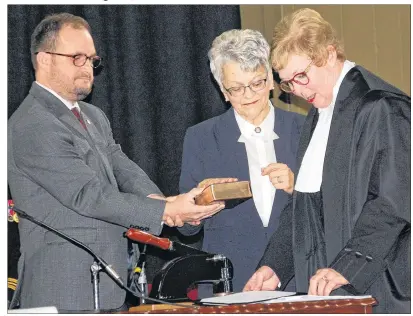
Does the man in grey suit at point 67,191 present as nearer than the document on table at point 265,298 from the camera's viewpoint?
No

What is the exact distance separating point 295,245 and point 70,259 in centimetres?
85

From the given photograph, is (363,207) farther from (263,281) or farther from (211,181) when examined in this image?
(211,181)

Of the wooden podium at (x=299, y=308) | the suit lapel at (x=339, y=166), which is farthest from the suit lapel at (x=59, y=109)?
the wooden podium at (x=299, y=308)

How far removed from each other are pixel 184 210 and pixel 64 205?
0.48 metres

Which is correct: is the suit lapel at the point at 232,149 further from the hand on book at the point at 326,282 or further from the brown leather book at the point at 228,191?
the hand on book at the point at 326,282

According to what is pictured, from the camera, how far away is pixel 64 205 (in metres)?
3.31

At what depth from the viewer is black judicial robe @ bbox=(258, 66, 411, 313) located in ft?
8.90

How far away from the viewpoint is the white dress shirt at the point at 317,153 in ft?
10.1

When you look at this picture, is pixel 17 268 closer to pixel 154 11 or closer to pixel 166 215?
pixel 166 215

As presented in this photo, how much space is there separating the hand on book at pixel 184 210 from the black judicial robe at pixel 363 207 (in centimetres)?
37

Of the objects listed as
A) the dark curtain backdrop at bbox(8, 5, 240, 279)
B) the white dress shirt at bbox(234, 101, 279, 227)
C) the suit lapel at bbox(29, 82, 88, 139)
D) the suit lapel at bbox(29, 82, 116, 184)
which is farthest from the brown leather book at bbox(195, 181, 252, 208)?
the dark curtain backdrop at bbox(8, 5, 240, 279)

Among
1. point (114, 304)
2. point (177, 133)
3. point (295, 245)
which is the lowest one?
point (114, 304)
